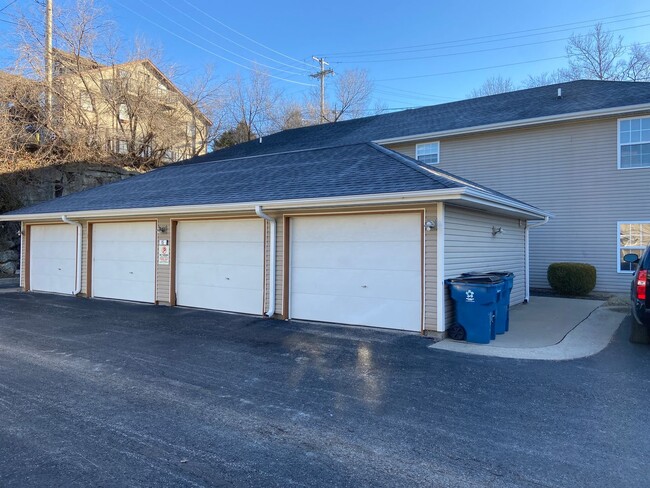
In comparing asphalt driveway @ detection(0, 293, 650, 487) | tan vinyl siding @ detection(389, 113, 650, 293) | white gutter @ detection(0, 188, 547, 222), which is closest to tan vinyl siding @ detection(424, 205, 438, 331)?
Answer: white gutter @ detection(0, 188, 547, 222)

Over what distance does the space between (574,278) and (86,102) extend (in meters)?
23.0

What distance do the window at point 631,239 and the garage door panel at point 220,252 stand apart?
1007cm

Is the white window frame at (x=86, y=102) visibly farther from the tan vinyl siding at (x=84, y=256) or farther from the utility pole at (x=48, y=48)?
the tan vinyl siding at (x=84, y=256)

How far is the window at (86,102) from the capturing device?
22.0 metres

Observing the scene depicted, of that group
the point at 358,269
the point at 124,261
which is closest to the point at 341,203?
the point at 358,269

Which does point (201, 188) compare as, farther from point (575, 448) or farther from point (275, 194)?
point (575, 448)

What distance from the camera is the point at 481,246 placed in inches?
351

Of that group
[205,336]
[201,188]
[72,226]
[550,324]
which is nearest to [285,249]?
[205,336]

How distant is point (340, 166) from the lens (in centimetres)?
966

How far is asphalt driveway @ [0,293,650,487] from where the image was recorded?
9.87 ft

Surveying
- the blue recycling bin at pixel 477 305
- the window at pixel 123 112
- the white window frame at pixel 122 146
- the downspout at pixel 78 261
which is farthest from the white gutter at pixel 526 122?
the window at pixel 123 112

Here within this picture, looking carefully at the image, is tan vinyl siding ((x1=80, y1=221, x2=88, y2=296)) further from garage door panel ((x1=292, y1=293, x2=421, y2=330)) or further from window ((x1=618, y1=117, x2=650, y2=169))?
window ((x1=618, y1=117, x2=650, y2=169))

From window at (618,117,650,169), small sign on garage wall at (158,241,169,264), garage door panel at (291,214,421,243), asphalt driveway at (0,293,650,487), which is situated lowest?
asphalt driveway at (0,293,650,487)

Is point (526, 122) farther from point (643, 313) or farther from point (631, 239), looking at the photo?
point (643, 313)
